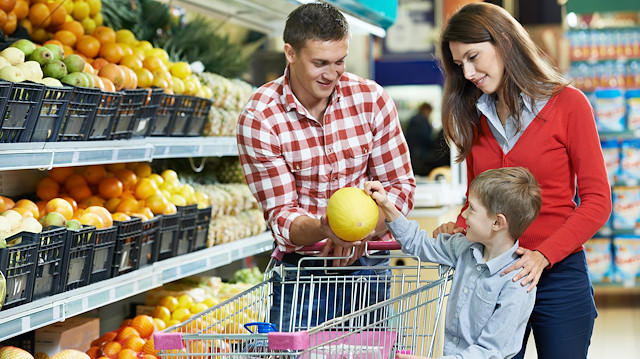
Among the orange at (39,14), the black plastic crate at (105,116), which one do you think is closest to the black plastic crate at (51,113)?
the black plastic crate at (105,116)

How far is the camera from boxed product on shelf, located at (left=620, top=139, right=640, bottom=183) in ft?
22.0

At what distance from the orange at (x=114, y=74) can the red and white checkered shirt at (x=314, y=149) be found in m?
0.96

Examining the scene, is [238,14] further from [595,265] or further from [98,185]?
[595,265]

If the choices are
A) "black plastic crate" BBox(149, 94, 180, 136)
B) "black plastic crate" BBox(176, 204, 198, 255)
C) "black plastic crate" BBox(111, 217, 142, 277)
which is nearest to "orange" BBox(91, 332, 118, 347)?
"black plastic crate" BBox(111, 217, 142, 277)

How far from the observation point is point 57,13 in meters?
3.37

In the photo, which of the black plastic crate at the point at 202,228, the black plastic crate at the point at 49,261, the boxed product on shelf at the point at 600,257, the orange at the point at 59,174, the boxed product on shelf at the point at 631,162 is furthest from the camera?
the boxed product on shelf at the point at 600,257

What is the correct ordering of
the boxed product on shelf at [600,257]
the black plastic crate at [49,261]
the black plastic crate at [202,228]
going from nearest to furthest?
the black plastic crate at [49,261] < the black plastic crate at [202,228] < the boxed product on shelf at [600,257]

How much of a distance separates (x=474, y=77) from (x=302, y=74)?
559 millimetres

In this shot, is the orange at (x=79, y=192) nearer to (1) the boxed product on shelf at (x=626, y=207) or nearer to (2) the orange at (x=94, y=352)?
(2) the orange at (x=94, y=352)

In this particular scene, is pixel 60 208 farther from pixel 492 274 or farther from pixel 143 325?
pixel 492 274

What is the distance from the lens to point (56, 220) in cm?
286

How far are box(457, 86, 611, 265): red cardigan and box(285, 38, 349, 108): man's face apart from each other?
0.55m

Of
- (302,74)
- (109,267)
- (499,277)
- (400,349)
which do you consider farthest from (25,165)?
(499,277)

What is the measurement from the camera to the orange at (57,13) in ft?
11.0
